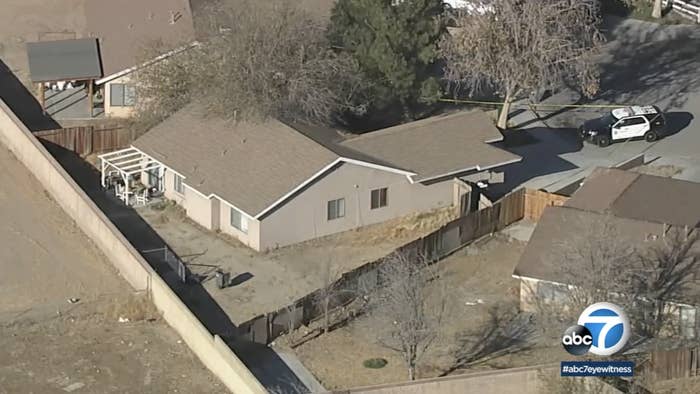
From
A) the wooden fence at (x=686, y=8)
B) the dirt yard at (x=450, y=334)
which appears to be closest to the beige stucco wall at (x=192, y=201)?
the dirt yard at (x=450, y=334)

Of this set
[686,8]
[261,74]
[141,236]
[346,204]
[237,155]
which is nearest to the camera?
[346,204]

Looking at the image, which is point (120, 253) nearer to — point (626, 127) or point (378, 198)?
point (378, 198)

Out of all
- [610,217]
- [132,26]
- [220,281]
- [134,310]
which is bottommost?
[134,310]

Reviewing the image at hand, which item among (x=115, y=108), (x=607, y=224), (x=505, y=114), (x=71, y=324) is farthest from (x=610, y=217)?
(x=115, y=108)

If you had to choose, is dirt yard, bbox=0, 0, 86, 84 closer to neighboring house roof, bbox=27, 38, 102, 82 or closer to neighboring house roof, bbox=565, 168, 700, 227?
neighboring house roof, bbox=27, 38, 102, 82

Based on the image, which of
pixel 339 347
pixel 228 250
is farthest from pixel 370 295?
pixel 228 250

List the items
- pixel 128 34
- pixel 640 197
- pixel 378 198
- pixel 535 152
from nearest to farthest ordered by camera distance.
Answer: pixel 640 197 < pixel 378 198 < pixel 535 152 < pixel 128 34

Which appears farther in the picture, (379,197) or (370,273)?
(379,197)
